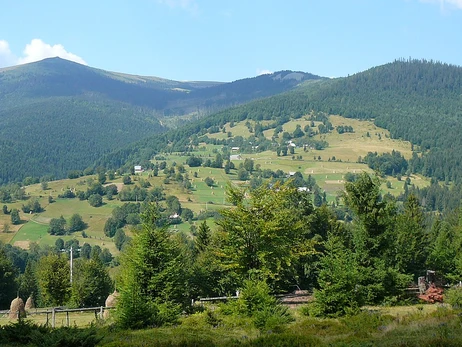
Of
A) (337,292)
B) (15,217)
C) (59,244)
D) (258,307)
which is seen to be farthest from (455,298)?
(15,217)

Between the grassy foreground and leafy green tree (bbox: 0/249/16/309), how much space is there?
130 feet

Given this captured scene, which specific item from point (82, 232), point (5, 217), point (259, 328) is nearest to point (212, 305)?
point (259, 328)

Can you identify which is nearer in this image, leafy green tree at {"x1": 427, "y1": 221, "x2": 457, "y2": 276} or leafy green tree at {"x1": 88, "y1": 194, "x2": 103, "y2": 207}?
leafy green tree at {"x1": 427, "y1": 221, "x2": 457, "y2": 276}

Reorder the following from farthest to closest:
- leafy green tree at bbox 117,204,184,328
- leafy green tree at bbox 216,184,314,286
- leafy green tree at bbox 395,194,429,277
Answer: leafy green tree at bbox 395,194,429,277, leafy green tree at bbox 216,184,314,286, leafy green tree at bbox 117,204,184,328

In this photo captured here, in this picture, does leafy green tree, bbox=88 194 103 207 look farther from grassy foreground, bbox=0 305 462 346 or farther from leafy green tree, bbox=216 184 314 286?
grassy foreground, bbox=0 305 462 346

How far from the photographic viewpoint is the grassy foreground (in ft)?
51.1

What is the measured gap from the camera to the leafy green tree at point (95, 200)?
184 m

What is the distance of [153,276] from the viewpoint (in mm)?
27188

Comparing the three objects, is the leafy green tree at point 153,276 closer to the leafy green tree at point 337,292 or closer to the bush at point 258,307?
Answer: the bush at point 258,307

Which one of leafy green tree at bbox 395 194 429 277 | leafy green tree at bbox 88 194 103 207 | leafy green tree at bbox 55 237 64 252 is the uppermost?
leafy green tree at bbox 395 194 429 277

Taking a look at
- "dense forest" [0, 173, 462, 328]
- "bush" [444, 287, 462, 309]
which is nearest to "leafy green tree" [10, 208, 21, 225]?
"dense forest" [0, 173, 462, 328]

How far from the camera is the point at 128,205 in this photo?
169500 millimetres

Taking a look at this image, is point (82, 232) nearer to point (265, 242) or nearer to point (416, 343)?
point (265, 242)

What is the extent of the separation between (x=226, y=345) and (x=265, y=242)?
16049 mm
